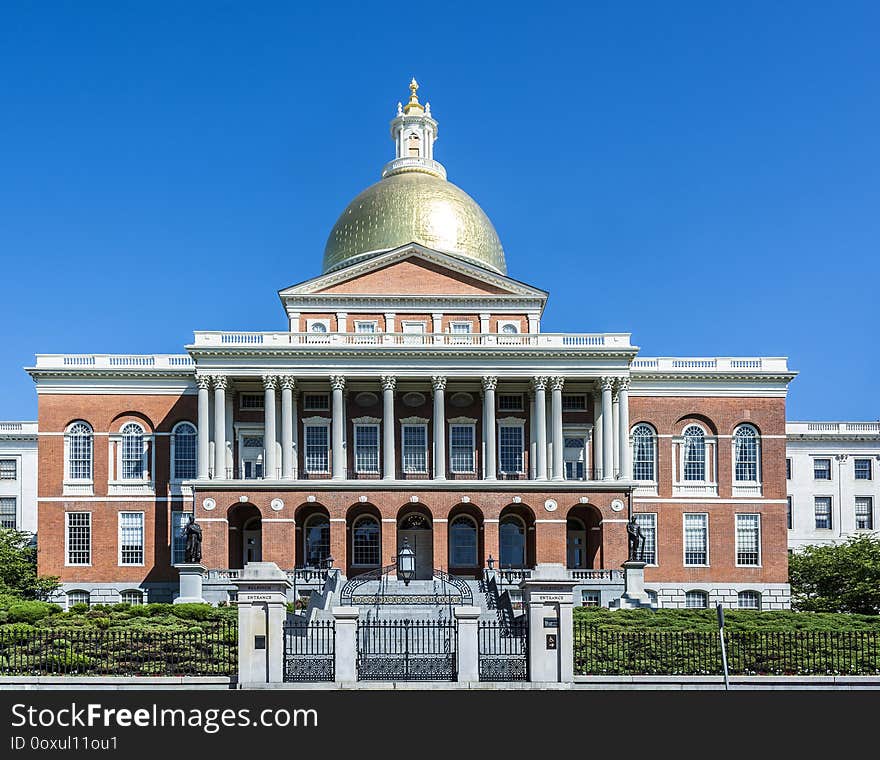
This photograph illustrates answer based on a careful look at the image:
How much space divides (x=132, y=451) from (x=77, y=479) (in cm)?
317

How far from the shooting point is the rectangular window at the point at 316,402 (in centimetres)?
6538

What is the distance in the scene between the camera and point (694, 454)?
6738cm

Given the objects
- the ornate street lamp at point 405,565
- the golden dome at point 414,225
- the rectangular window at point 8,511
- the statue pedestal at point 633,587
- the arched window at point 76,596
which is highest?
the golden dome at point 414,225

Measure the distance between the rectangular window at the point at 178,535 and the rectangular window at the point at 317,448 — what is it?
22.8ft

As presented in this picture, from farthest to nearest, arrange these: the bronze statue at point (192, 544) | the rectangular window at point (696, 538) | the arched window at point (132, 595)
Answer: the rectangular window at point (696, 538) → the arched window at point (132, 595) → the bronze statue at point (192, 544)

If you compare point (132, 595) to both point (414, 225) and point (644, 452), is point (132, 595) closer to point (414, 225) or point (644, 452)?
point (414, 225)

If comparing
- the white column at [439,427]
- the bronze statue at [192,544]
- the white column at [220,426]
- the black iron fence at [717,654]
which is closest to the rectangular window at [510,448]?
the white column at [439,427]

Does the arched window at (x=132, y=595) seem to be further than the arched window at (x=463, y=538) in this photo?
No

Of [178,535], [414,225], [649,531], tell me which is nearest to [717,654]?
[649,531]

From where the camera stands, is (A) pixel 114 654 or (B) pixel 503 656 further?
(A) pixel 114 654

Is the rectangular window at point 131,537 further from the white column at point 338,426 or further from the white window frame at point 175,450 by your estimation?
the white column at point 338,426

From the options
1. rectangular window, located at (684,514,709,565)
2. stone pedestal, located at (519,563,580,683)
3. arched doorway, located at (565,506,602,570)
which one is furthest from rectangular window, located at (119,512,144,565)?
stone pedestal, located at (519,563,580,683)

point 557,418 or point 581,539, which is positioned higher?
point 557,418

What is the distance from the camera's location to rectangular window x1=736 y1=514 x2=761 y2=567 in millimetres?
66438
